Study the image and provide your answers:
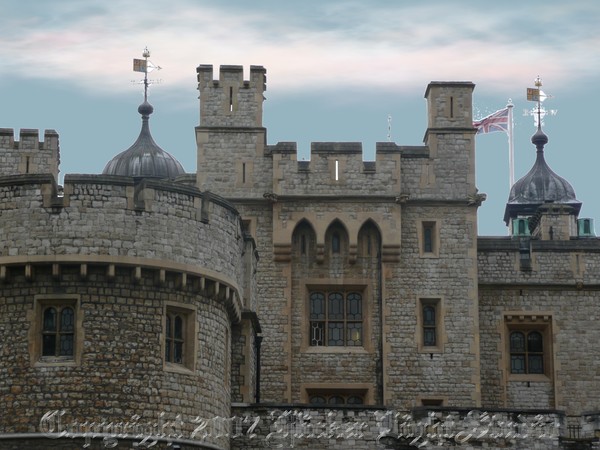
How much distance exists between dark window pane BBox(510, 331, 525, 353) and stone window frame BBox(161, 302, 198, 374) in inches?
666

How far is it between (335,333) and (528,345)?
5.84 m

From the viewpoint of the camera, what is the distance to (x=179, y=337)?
36969mm

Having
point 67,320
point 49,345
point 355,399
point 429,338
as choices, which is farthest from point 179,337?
point 429,338

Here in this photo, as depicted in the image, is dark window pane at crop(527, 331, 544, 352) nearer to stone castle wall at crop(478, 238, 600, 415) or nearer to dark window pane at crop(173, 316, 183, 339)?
stone castle wall at crop(478, 238, 600, 415)

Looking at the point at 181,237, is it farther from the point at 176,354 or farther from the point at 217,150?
the point at 217,150

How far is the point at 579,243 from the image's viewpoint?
171 feet

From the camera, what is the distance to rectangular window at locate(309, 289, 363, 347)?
5006 cm

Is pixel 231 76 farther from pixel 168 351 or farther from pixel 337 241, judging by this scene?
pixel 168 351

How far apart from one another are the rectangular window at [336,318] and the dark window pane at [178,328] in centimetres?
1331

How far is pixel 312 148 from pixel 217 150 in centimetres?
270

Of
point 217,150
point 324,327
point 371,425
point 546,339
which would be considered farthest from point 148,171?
point 371,425

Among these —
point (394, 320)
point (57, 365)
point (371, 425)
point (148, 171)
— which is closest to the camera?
point (57, 365)

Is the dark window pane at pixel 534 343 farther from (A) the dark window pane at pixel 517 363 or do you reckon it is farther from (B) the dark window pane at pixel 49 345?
(B) the dark window pane at pixel 49 345

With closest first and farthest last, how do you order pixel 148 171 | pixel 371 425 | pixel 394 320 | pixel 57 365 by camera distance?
pixel 57 365 → pixel 371 425 → pixel 394 320 → pixel 148 171
